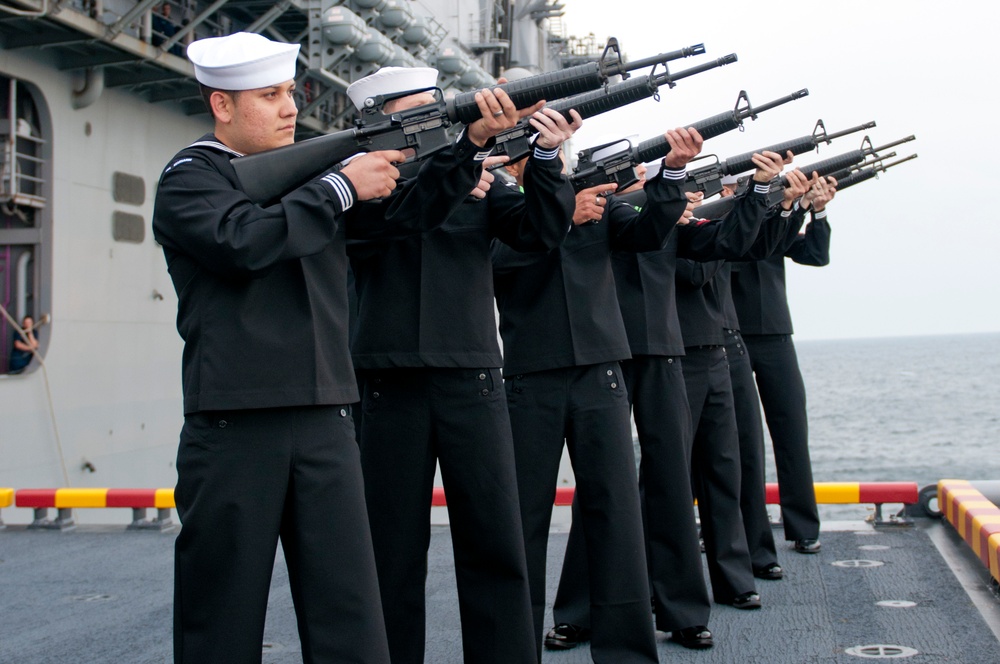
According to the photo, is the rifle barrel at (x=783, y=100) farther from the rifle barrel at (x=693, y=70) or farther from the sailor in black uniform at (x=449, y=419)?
the sailor in black uniform at (x=449, y=419)

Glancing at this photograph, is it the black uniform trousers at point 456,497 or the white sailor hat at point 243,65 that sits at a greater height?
the white sailor hat at point 243,65

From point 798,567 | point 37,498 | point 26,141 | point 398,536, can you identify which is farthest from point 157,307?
point 398,536

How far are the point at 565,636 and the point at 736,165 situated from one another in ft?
7.36

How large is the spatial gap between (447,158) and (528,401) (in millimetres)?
1106

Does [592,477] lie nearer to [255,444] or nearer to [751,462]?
[255,444]

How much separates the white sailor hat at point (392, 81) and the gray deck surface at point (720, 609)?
6.66 feet

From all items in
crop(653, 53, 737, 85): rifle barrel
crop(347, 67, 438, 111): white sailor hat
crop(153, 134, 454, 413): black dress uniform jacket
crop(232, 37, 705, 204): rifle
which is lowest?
crop(153, 134, 454, 413): black dress uniform jacket

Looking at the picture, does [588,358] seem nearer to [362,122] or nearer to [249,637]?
[362,122]

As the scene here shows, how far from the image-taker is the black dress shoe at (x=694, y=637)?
157 inches

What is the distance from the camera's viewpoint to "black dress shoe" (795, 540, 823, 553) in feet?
18.7

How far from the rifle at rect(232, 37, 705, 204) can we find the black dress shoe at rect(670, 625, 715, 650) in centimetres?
207

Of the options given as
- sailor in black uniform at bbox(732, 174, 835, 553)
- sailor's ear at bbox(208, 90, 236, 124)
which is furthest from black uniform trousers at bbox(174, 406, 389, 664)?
sailor in black uniform at bbox(732, 174, 835, 553)

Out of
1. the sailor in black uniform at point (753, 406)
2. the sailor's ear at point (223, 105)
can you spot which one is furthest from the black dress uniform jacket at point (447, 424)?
the sailor in black uniform at point (753, 406)

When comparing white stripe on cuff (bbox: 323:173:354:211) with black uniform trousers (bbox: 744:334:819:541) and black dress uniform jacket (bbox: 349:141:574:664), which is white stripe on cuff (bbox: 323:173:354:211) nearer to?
black dress uniform jacket (bbox: 349:141:574:664)
